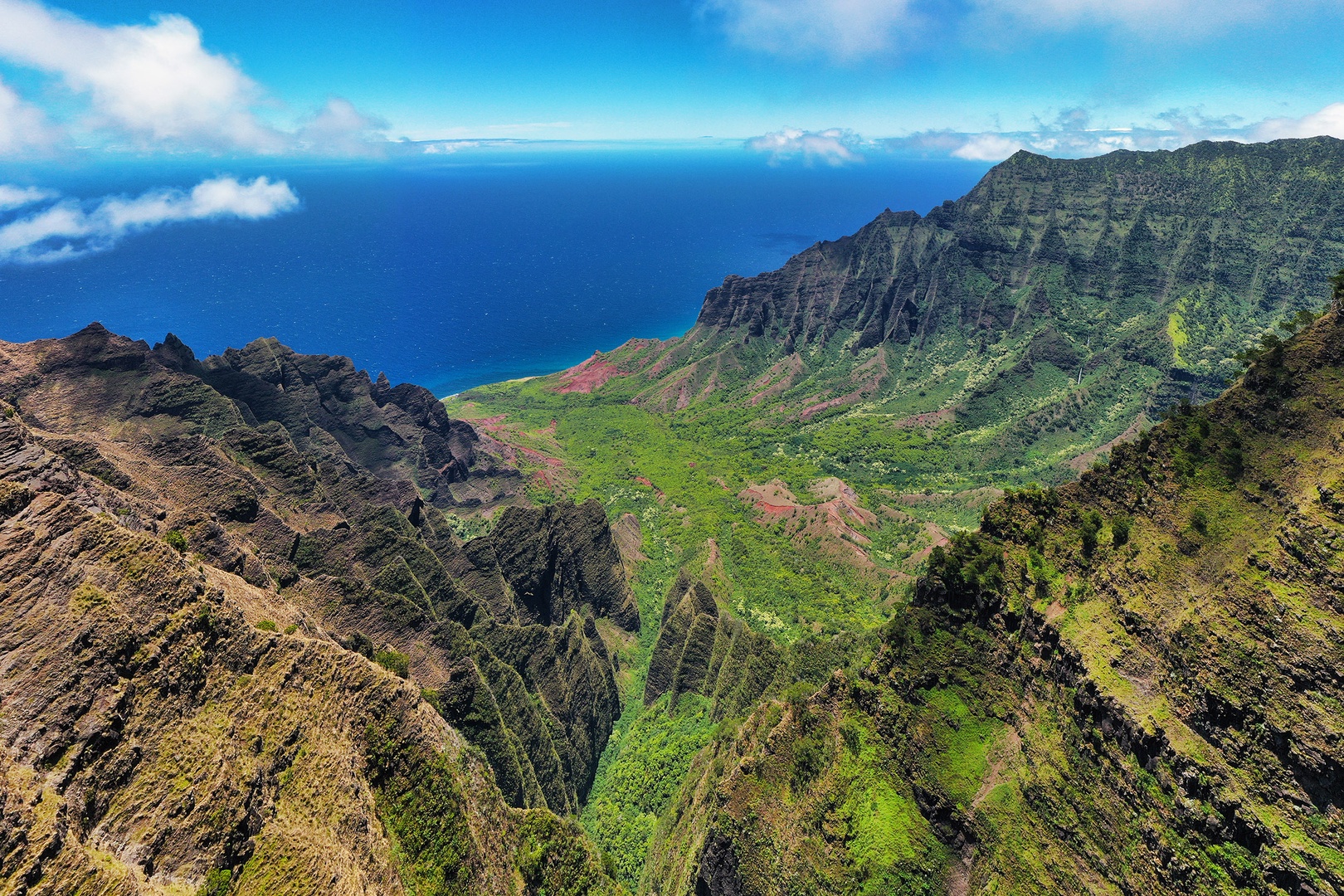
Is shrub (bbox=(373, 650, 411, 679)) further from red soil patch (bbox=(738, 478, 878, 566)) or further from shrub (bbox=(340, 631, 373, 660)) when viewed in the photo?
red soil patch (bbox=(738, 478, 878, 566))

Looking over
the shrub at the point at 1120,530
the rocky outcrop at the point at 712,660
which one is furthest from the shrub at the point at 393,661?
the shrub at the point at 1120,530

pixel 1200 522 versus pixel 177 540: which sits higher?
pixel 1200 522

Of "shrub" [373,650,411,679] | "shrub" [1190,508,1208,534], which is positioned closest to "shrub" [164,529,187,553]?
"shrub" [373,650,411,679]

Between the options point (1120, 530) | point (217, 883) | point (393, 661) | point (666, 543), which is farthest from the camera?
point (666, 543)

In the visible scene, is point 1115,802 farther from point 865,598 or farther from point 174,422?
point 174,422

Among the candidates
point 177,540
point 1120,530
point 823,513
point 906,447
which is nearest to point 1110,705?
point 1120,530

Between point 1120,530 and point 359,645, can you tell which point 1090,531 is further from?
point 359,645
